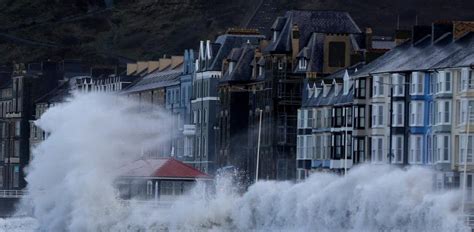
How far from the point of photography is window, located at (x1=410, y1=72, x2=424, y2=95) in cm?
13288

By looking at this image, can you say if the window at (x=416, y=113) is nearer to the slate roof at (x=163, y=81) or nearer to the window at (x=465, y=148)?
the window at (x=465, y=148)

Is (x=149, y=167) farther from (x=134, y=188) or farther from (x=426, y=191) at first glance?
(x=426, y=191)

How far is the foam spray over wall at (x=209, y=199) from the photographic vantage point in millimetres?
107312

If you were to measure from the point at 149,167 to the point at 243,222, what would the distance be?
37.7 metres

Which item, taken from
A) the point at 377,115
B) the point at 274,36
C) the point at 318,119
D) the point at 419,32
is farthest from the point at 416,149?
the point at 274,36

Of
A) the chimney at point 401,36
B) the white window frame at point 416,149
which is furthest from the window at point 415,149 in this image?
the chimney at point 401,36

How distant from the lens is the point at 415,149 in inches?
5236

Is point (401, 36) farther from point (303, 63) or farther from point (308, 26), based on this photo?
point (308, 26)

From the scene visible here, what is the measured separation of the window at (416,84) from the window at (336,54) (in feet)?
83.7

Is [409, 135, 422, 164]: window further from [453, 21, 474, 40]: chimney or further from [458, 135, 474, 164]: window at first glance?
[453, 21, 474, 40]: chimney

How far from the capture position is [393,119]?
136500 millimetres

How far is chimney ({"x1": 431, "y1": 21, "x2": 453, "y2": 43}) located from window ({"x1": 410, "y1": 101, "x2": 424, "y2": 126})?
5.37m

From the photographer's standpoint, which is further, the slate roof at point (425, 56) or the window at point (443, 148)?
the slate roof at point (425, 56)

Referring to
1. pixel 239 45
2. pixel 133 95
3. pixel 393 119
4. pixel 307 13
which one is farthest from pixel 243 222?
pixel 133 95
